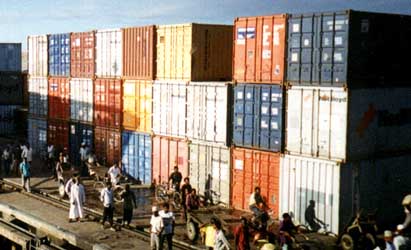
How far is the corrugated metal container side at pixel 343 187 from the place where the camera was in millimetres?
21781

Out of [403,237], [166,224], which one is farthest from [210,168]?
[403,237]

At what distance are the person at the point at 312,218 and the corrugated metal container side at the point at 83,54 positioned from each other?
56.0 ft

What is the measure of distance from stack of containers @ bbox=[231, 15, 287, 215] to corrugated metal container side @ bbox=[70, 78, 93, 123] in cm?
1210

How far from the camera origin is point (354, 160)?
2202cm

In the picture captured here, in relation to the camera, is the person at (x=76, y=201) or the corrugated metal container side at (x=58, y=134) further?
the corrugated metal container side at (x=58, y=134)

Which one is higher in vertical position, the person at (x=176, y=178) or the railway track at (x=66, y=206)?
the person at (x=176, y=178)

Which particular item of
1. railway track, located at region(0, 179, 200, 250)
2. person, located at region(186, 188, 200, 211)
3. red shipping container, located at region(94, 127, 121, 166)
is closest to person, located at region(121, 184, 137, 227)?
railway track, located at region(0, 179, 200, 250)

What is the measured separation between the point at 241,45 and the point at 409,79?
7079 mm

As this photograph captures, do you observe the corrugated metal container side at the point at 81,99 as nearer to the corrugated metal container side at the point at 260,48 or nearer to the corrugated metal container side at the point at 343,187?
the corrugated metal container side at the point at 260,48


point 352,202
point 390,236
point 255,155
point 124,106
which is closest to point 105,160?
point 124,106

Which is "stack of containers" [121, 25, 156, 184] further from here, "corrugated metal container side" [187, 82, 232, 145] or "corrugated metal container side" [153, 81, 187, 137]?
"corrugated metal container side" [187, 82, 232, 145]

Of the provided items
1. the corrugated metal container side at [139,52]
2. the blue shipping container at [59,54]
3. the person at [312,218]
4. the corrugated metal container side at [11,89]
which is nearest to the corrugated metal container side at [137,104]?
the corrugated metal container side at [139,52]

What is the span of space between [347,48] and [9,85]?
36.4 metres

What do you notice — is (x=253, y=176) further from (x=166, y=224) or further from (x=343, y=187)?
(x=166, y=224)
